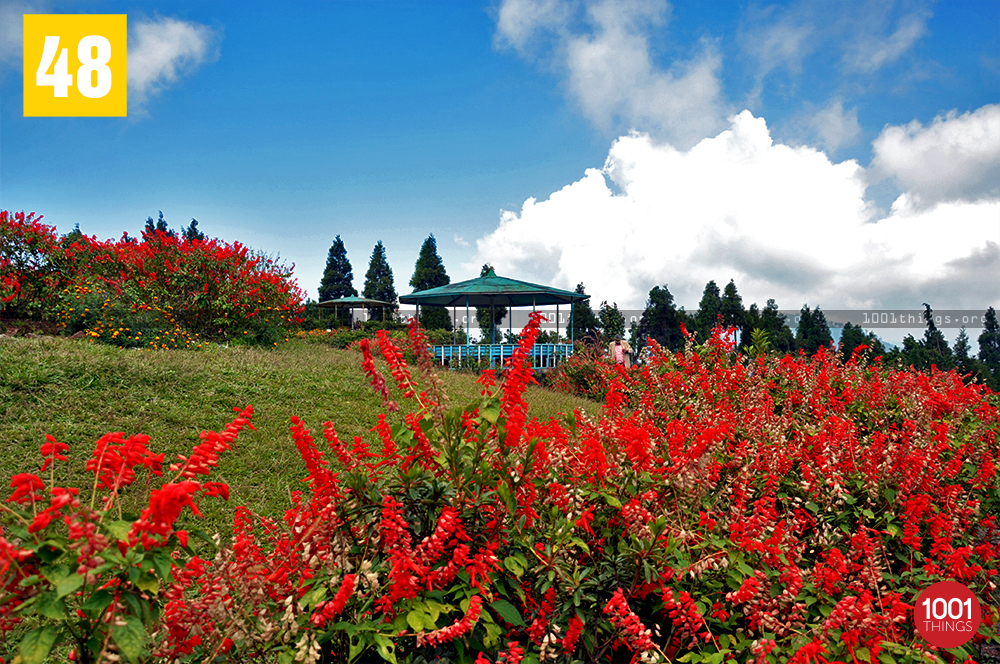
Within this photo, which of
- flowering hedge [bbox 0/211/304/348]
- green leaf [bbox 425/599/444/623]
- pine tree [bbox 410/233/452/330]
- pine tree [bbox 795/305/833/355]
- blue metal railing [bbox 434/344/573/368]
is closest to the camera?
green leaf [bbox 425/599/444/623]

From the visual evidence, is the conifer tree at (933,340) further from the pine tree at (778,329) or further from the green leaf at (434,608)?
the green leaf at (434,608)

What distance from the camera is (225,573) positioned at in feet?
5.49

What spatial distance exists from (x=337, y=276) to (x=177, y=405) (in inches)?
1583

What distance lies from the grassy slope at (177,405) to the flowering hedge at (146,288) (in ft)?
6.72

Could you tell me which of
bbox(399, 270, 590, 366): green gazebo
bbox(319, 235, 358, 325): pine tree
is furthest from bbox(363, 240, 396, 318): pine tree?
bbox(399, 270, 590, 366): green gazebo

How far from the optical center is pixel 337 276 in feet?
Result: 147

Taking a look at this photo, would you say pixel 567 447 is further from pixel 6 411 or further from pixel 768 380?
pixel 6 411

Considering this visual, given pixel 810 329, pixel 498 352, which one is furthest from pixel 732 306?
pixel 498 352

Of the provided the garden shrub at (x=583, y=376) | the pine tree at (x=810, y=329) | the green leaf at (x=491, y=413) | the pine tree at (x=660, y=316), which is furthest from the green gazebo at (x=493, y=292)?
the pine tree at (x=810, y=329)

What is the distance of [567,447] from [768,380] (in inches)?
129

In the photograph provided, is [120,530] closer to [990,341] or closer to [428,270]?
[428,270]

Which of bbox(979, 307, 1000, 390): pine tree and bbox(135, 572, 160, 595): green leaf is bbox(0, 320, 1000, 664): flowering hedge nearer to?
bbox(135, 572, 160, 595): green leaf

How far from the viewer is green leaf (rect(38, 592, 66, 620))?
111 centimetres

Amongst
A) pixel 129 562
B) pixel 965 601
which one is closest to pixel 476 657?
pixel 129 562
